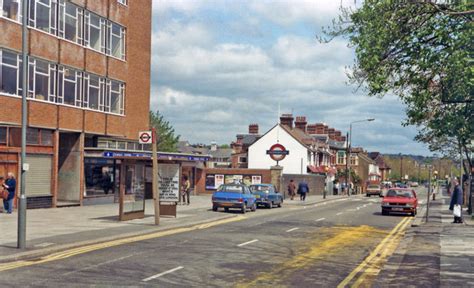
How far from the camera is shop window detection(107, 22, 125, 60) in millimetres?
38406

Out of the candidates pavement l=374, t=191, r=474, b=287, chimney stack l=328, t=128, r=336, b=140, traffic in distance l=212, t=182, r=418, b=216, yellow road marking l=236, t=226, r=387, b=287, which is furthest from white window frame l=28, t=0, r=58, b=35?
chimney stack l=328, t=128, r=336, b=140

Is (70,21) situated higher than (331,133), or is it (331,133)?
(70,21)

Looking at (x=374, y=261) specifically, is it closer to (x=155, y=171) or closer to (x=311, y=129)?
(x=155, y=171)

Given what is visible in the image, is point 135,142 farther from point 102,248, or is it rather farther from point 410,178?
point 410,178

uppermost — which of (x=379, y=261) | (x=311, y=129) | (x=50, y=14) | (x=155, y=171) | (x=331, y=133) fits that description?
(x=50, y=14)

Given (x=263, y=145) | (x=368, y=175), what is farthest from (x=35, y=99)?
(x=368, y=175)

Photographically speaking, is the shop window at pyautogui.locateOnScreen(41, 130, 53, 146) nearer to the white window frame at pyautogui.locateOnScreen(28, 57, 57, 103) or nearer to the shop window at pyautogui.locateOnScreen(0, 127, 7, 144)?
the white window frame at pyautogui.locateOnScreen(28, 57, 57, 103)

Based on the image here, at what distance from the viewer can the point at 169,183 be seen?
88.3 ft

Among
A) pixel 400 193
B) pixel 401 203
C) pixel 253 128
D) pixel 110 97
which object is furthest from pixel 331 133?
pixel 401 203

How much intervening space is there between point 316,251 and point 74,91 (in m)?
21.8

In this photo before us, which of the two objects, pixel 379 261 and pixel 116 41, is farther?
pixel 116 41

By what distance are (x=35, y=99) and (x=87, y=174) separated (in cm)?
659

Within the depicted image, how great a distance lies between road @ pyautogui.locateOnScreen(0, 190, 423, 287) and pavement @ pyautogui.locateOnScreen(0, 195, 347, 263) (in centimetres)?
69

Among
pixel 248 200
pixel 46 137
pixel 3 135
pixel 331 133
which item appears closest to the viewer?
pixel 3 135
